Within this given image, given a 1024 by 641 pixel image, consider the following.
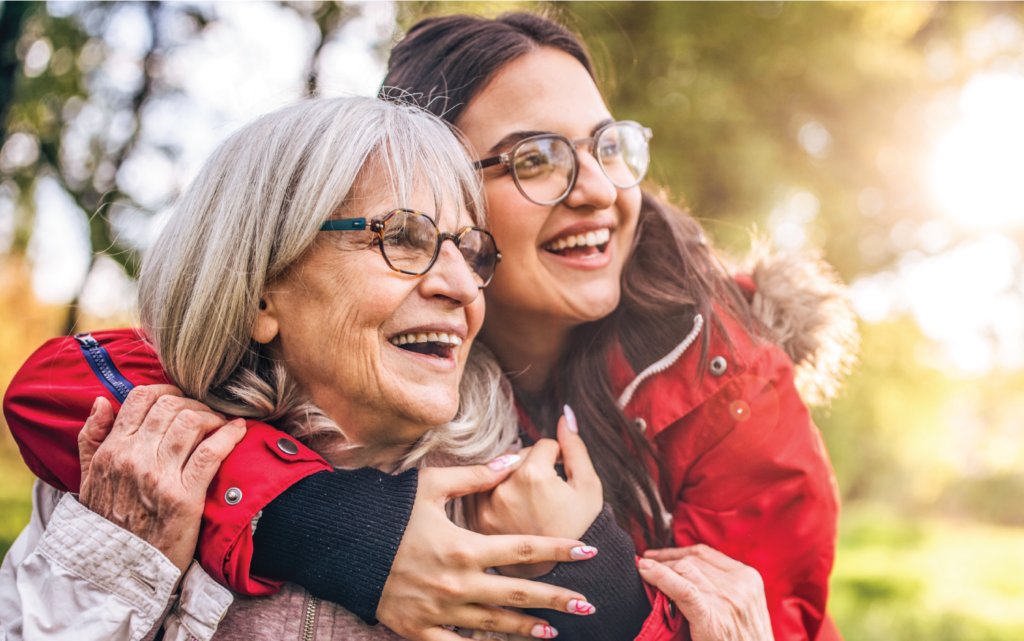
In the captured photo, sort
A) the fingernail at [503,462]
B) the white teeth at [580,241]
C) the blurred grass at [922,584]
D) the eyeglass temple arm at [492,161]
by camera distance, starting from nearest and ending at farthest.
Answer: the fingernail at [503,462] < the eyeglass temple arm at [492,161] < the white teeth at [580,241] < the blurred grass at [922,584]

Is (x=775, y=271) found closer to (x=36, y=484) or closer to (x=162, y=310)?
(x=162, y=310)

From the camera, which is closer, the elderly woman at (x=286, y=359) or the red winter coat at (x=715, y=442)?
the elderly woman at (x=286, y=359)

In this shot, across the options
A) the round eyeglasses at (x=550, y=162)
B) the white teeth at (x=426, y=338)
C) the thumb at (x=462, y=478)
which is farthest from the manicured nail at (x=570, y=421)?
the round eyeglasses at (x=550, y=162)

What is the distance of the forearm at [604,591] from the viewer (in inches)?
73.1

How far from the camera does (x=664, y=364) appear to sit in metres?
2.34

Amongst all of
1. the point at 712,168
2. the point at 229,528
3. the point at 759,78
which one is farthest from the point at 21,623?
the point at 759,78

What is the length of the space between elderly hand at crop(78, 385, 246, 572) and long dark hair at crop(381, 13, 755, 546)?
1209 millimetres

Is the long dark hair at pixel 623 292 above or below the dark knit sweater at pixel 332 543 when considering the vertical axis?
above

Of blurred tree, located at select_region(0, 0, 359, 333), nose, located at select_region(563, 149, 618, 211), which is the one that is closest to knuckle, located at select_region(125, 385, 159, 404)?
nose, located at select_region(563, 149, 618, 211)

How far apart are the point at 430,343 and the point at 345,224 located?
0.45 m

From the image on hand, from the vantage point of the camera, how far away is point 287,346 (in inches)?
79.7

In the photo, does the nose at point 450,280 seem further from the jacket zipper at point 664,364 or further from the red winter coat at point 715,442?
the jacket zipper at point 664,364

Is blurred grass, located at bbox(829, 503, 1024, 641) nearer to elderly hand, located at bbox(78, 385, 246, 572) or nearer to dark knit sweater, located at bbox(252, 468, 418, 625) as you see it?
dark knit sweater, located at bbox(252, 468, 418, 625)

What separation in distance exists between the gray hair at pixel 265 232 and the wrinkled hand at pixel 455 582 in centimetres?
35
